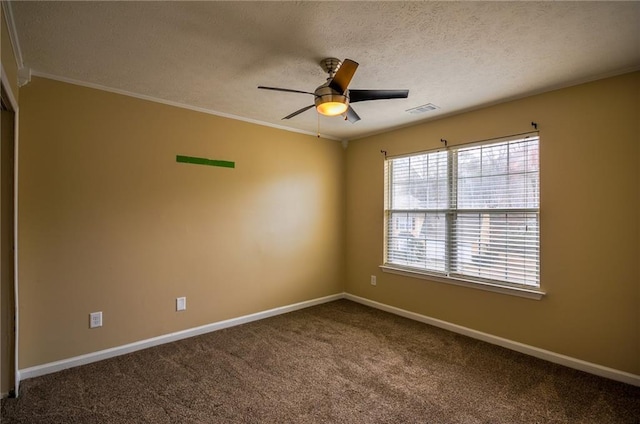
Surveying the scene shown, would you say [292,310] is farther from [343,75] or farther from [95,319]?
[343,75]

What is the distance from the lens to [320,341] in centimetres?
337

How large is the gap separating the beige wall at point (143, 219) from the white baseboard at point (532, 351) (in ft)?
5.01

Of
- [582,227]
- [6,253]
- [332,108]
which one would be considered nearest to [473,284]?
[582,227]

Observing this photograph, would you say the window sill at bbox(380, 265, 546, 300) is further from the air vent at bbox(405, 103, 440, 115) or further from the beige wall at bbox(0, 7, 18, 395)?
the beige wall at bbox(0, 7, 18, 395)

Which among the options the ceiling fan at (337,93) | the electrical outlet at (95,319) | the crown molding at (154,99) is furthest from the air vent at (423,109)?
the electrical outlet at (95,319)

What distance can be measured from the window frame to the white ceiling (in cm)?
70

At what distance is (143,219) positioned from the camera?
10.4ft

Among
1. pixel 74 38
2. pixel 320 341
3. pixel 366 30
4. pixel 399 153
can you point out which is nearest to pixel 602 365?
pixel 320 341

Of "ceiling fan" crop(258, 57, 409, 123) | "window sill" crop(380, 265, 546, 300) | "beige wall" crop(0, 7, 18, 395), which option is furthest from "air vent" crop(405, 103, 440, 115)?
"beige wall" crop(0, 7, 18, 395)

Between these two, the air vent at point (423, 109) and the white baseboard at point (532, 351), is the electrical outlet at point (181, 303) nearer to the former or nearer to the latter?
the white baseboard at point (532, 351)

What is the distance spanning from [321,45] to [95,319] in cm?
301

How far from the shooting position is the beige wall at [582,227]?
8.38 feet

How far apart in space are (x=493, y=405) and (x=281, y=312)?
8.54 ft

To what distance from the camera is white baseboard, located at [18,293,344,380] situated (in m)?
2.65
